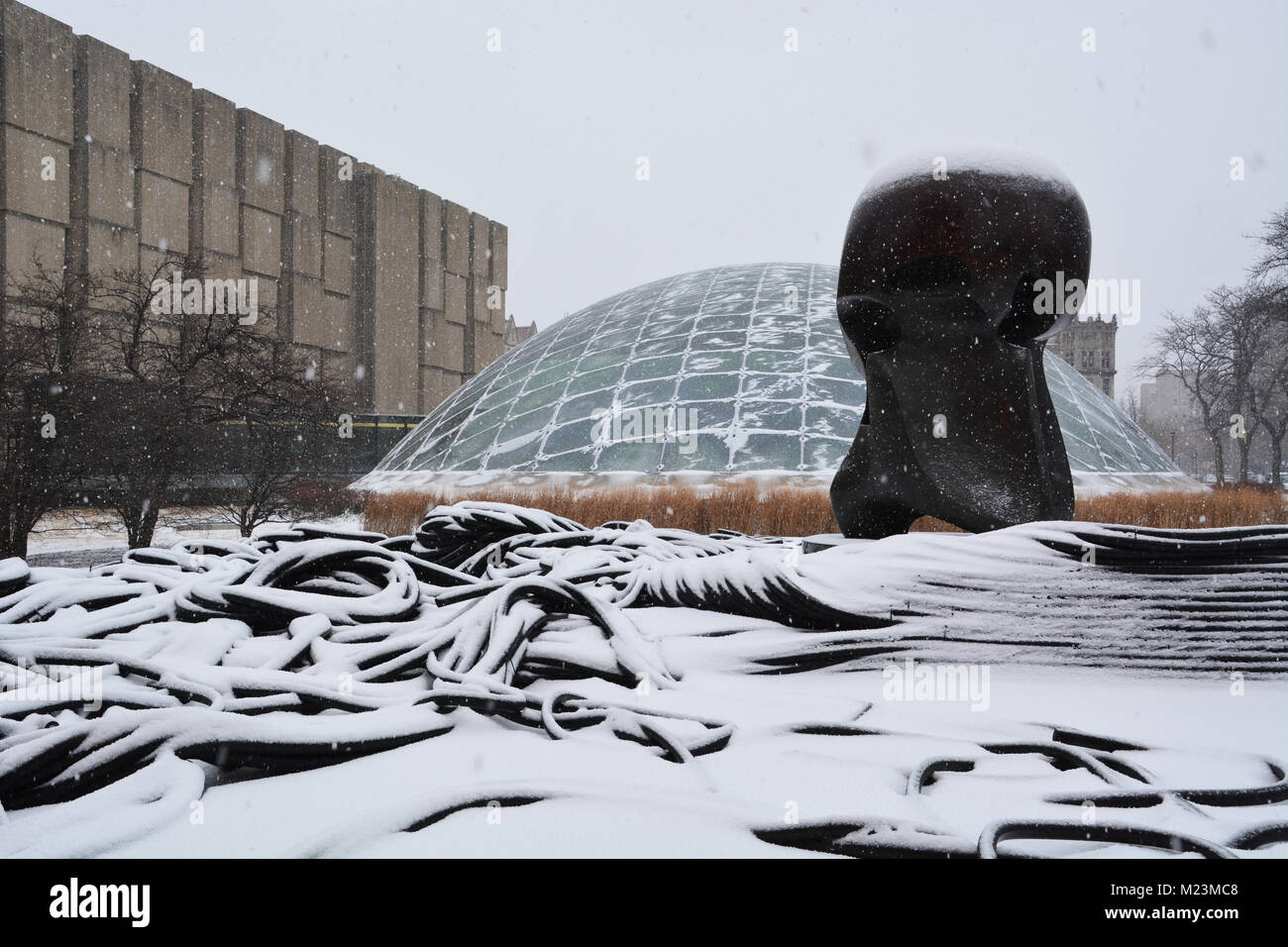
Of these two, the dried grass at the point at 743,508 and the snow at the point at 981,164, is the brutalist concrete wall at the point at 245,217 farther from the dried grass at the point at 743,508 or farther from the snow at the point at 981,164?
the snow at the point at 981,164

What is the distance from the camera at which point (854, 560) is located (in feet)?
8.29

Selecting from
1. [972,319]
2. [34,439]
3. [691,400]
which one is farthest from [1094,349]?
[34,439]

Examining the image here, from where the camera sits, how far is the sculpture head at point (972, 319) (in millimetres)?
3527

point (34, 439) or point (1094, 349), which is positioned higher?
point (1094, 349)

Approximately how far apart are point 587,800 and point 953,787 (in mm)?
677

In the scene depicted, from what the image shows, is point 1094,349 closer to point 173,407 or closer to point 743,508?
point 743,508

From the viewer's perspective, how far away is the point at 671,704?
6.24 ft

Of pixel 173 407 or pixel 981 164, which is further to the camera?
pixel 173 407

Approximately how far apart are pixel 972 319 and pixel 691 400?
265 inches

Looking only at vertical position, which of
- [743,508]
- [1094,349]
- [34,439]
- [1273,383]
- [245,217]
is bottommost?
[743,508]

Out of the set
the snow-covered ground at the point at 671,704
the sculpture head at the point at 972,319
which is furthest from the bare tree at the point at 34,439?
the sculpture head at the point at 972,319

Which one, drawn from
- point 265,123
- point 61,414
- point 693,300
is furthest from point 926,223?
point 265,123

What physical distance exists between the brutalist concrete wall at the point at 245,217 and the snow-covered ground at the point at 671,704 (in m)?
8.48
